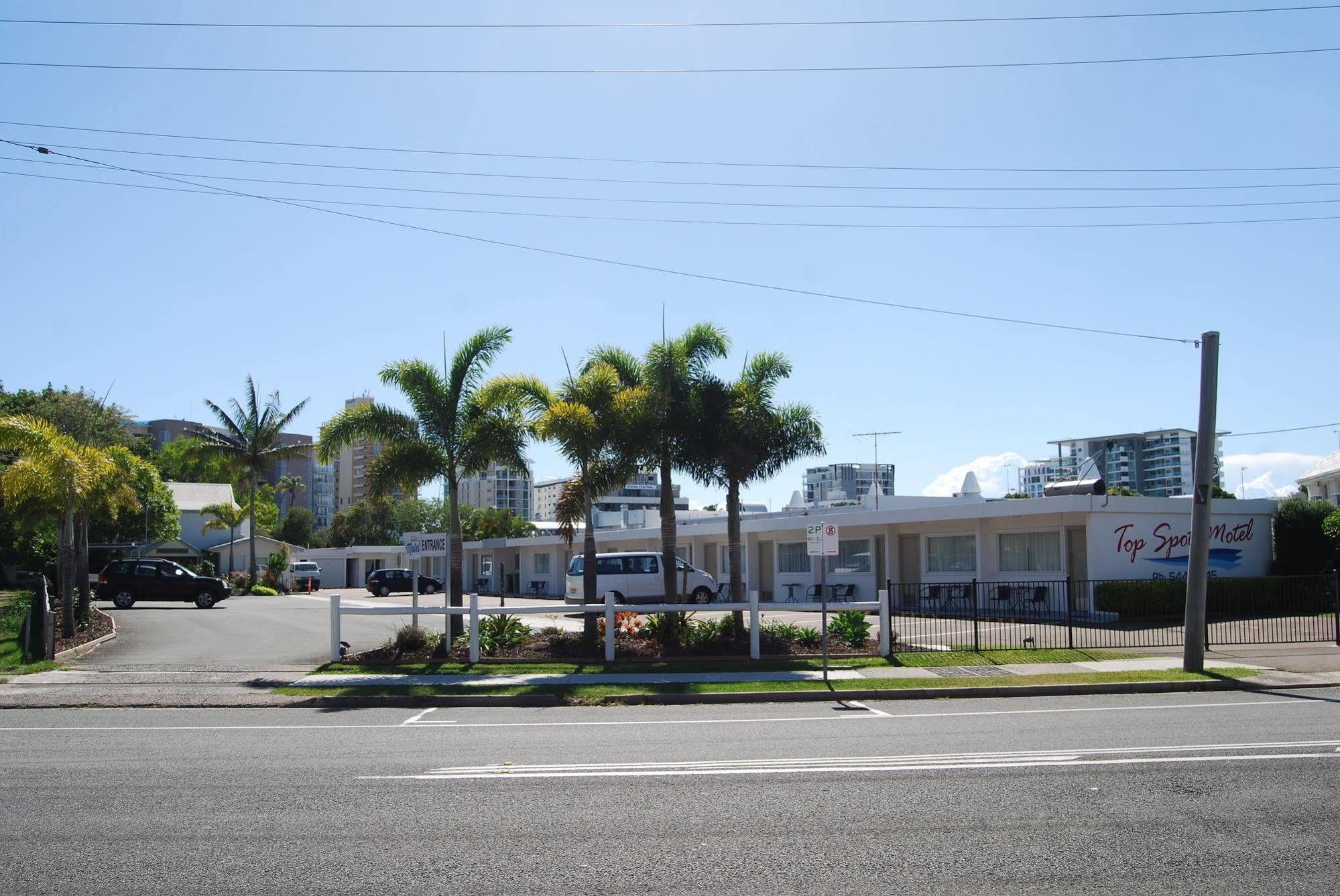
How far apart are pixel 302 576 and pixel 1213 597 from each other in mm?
49510

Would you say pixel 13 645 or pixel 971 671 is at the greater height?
pixel 13 645

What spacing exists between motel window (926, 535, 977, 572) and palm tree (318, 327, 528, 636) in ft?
50.9

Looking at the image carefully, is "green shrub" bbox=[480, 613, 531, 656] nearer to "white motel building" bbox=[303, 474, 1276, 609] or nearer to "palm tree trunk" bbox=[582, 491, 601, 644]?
"palm tree trunk" bbox=[582, 491, 601, 644]

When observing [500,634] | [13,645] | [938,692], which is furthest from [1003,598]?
[13,645]

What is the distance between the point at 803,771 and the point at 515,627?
12047 millimetres

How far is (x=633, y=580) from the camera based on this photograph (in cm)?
3175

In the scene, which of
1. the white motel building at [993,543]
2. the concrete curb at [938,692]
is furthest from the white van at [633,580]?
the concrete curb at [938,692]

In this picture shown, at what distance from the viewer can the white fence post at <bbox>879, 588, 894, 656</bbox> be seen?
708 inches

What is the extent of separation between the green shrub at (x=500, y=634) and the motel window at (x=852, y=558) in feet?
52.4

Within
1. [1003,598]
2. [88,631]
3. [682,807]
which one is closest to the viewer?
[682,807]

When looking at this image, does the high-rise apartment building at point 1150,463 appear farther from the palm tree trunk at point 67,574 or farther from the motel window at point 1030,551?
the palm tree trunk at point 67,574

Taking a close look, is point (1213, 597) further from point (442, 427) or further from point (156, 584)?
point (156, 584)

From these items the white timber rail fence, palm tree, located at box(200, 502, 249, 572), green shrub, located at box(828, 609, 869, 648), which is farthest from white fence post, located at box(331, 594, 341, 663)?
palm tree, located at box(200, 502, 249, 572)

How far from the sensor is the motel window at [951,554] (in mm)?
30562
